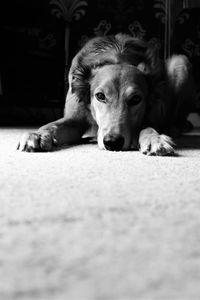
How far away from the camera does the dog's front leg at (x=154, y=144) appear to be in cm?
154

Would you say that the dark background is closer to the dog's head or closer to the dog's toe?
the dog's head

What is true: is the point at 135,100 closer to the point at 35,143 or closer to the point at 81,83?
the point at 81,83

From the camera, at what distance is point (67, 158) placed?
1408 millimetres

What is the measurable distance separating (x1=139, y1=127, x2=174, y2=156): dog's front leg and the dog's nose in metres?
0.08

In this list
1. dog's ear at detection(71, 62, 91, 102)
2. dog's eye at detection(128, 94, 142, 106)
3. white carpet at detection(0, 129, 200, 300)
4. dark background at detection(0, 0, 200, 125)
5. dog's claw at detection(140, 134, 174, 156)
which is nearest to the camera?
white carpet at detection(0, 129, 200, 300)

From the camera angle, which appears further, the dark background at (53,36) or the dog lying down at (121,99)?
the dark background at (53,36)

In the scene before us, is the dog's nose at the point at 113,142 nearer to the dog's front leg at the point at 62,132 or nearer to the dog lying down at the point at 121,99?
the dog lying down at the point at 121,99

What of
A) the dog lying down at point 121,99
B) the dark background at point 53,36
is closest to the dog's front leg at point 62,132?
the dog lying down at point 121,99

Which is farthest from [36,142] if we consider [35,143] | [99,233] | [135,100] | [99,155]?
[99,233]

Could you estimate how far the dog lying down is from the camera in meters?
1.69

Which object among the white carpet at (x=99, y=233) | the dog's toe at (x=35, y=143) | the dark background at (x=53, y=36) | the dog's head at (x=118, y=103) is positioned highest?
the dark background at (x=53, y=36)

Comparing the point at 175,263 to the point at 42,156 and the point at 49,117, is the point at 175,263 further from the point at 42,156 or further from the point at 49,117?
the point at 49,117

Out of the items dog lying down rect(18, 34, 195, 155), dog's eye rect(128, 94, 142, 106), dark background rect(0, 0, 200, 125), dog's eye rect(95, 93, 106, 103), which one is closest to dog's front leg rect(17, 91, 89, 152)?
dog lying down rect(18, 34, 195, 155)

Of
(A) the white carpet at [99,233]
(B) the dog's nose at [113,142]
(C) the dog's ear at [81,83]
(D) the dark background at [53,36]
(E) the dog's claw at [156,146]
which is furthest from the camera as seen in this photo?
(D) the dark background at [53,36]
